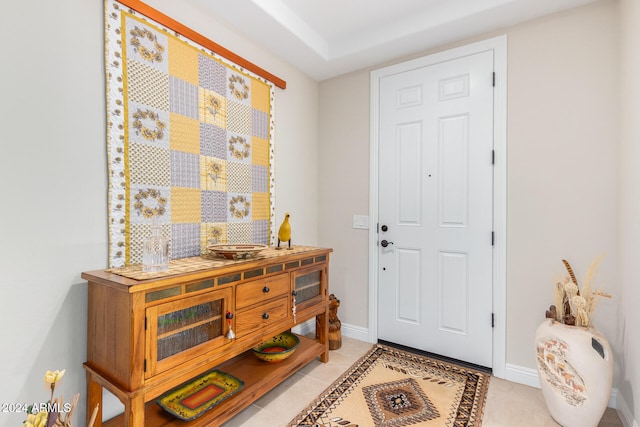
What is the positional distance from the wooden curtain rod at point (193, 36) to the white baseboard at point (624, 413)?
121 inches

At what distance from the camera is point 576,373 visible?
5.31 ft

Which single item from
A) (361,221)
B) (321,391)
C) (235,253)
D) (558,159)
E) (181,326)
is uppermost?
(558,159)

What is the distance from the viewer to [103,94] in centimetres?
154

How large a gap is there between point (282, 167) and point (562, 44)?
214 cm

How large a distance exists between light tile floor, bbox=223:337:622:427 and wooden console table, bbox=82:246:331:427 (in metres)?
0.11

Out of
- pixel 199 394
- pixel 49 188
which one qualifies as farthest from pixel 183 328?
pixel 49 188

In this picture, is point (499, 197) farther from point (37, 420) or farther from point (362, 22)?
point (37, 420)

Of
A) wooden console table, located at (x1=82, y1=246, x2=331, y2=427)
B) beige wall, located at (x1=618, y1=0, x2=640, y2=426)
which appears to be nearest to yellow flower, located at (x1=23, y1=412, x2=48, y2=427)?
wooden console table, located at (x1=82, y1=246, x2=331, y2=427)

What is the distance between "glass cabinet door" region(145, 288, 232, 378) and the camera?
129cm

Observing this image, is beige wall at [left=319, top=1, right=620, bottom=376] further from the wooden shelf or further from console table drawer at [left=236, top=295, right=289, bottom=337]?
console table drawer at [left=236, top=295, right=289, bottom=337]

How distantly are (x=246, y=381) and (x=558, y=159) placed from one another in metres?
→ 2.44

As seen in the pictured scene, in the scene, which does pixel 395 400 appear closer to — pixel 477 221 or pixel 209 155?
pixel 477 221

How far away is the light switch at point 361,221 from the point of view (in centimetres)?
285

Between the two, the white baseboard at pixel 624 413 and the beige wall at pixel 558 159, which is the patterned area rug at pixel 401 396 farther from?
the white baseboard at pixel 624 413
